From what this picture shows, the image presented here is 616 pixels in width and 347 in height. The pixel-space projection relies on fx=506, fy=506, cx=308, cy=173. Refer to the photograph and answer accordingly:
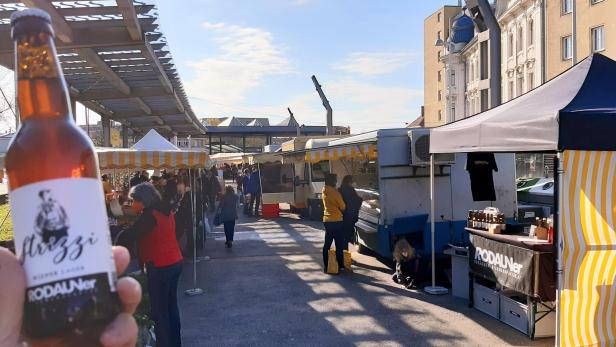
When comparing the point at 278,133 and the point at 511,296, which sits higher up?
the point at 278,133

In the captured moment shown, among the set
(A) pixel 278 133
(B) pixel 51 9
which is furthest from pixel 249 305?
(A) pixel 278 133

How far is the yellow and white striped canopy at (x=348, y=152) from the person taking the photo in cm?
982

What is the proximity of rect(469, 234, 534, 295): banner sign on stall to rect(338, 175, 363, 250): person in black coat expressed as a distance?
3.19 meters

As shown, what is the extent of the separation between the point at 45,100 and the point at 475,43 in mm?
54334

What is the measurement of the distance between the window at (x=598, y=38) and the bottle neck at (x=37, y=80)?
31.7 m

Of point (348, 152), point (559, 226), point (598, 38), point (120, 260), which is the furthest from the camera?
point (598, 38)

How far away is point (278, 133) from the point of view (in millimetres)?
50688

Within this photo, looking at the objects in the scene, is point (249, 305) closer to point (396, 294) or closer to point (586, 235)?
point (396, 294)

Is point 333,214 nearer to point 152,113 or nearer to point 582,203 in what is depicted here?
point 582,203

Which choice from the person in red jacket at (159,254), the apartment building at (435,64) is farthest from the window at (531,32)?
the person in red jacket at (159,254)

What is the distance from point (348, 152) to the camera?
10.3 m

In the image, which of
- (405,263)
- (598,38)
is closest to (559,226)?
(405,263)

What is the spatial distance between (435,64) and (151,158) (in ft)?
197

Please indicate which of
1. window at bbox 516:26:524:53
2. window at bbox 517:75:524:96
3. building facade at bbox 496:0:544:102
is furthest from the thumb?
window at bbox 516:26:524:53
